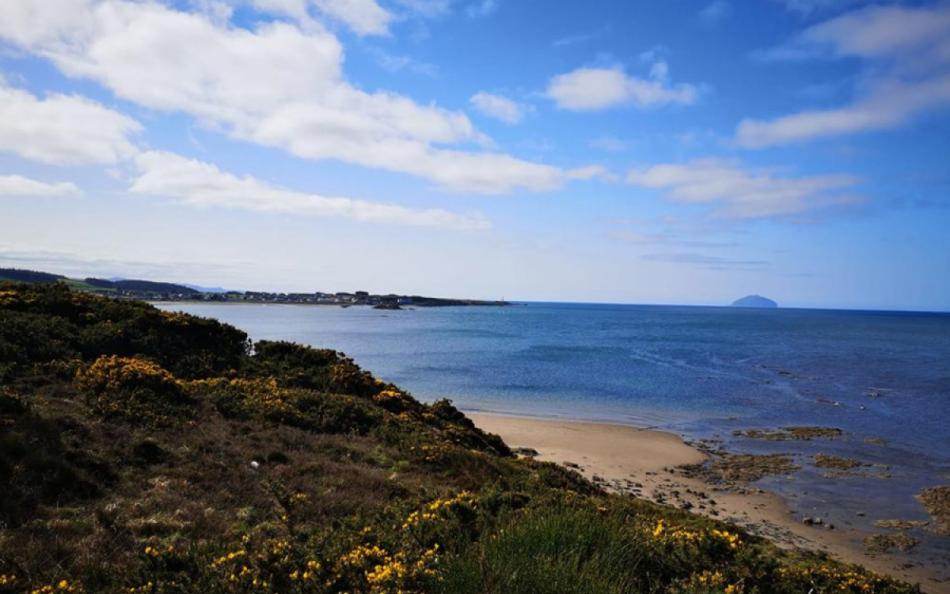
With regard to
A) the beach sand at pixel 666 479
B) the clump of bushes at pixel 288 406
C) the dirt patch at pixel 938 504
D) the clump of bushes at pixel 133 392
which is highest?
the clump of bushes at pixel 133 392

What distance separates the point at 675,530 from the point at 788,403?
41251 mm

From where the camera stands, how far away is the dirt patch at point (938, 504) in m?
19.2

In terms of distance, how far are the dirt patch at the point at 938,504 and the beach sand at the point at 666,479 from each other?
3.36 m

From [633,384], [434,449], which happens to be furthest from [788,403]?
[434,449]

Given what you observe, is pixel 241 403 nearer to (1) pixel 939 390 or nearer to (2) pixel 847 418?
(2) pixel 847 418

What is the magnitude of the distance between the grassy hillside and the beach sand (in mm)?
6553

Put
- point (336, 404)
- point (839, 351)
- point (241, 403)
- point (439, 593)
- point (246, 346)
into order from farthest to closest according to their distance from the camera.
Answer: point (839, 351) < point (246, 346) < point (336, 404) < point (241, 403) < point (439, 593)

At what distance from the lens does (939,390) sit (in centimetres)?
4912

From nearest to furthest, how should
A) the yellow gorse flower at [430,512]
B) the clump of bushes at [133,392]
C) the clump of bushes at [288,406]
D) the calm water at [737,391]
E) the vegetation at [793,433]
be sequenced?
the yellow gorse flower at [430,512]
the clump of bushes at [133,392]
the clump of bushes at [288,406]
the calm water at [737,391]
the vegetation at [793,433]

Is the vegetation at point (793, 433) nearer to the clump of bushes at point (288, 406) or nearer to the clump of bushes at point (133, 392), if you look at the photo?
the clump of bushes at point (288, 406)

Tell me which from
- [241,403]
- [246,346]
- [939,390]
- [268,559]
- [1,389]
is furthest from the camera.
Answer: [939,390]

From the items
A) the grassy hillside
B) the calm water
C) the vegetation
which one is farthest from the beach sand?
the grassy hillside

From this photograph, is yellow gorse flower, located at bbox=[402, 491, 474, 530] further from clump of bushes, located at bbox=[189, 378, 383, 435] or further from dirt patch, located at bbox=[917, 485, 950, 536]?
dirt patch, located at bbox=[917, 485, 950, 536]

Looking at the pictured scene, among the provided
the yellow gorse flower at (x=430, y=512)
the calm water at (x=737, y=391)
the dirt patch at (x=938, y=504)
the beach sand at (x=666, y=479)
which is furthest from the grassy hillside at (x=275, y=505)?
the calm water at (x=737, y=391)
